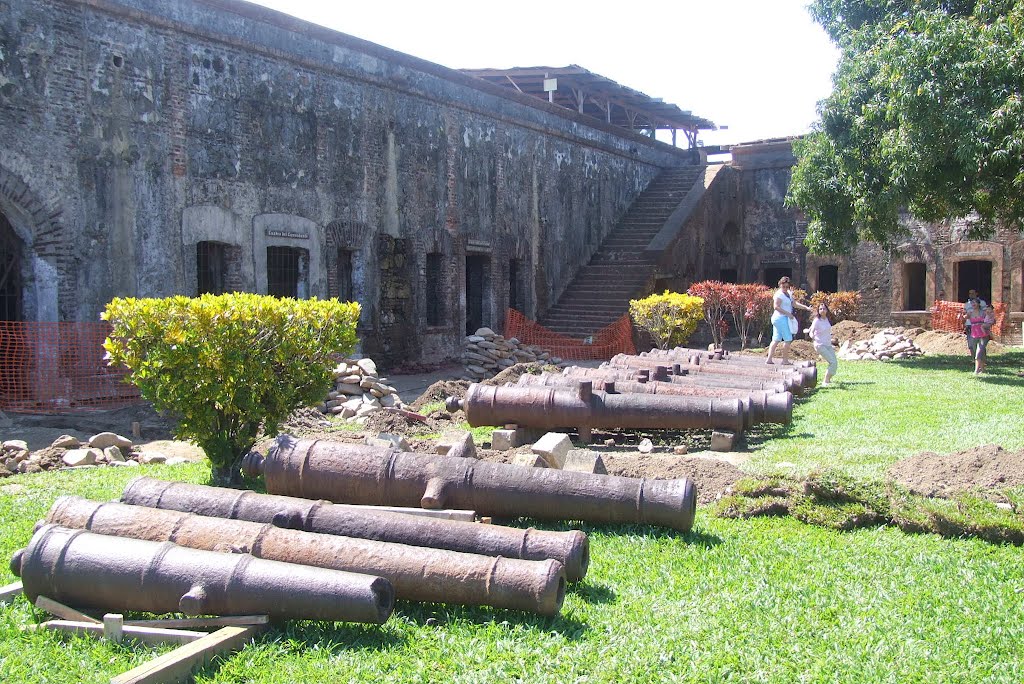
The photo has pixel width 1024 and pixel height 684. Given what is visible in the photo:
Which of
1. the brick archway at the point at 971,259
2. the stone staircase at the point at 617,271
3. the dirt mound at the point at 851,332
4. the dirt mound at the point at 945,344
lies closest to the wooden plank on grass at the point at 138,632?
the stone staircase at the point at 617,271

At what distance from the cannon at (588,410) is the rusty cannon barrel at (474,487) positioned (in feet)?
9.46

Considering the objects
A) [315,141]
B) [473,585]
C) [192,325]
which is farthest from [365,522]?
[315,141]

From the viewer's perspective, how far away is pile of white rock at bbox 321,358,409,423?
11083mm

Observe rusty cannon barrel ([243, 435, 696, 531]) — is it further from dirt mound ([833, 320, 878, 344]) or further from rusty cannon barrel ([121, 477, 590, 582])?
dirt mound ([833, 320, 878, 344])

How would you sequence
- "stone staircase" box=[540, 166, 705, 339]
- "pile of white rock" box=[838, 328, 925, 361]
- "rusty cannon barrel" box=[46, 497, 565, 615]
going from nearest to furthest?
"rusty cannon barrel" box=[46, 497, 565, 615], "pile of white rock" box=[838, 328, 925, 361], "stone staircase" box=[540, 166, 705, 339]

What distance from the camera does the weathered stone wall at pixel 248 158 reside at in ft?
37.8

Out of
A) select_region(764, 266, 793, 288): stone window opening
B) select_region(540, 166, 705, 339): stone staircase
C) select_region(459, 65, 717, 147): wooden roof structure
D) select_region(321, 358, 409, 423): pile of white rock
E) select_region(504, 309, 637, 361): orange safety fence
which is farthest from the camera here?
select_region(764, 266, 793, 288): stone window opening

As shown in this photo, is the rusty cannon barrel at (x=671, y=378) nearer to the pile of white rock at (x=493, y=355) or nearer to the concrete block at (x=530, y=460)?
the concrete block at (x=530, y=460)

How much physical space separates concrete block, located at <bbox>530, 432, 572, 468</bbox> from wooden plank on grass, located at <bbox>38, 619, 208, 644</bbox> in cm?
309

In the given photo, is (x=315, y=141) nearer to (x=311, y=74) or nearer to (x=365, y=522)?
(x=311, y=74)

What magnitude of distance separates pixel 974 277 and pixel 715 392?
19895 millimetres

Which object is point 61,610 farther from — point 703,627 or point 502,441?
point 502,441

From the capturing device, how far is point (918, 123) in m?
13.0

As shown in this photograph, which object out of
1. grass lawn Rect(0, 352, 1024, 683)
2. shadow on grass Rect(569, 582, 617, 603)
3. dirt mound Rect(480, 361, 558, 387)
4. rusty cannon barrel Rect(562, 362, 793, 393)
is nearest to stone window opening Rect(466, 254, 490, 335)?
dirt mound Rect(480, 361, 558, 387)
